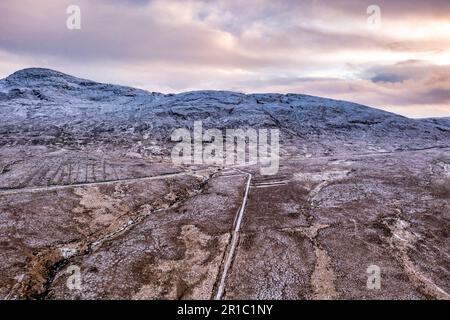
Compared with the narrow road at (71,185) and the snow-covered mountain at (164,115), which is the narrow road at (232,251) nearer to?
the narrow road at (71,185)

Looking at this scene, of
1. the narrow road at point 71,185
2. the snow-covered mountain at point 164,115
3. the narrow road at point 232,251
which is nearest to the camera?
the narrow road at point 232,251

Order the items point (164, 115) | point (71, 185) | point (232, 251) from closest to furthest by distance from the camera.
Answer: point (232, 251), point (71, 185), point (164, 115)

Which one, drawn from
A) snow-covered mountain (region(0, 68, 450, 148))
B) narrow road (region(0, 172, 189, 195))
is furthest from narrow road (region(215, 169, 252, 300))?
snow-covered mountain (region(0, 68, 450, 148))

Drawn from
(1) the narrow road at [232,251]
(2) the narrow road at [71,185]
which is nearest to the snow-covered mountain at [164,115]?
(2) the narrow road at [71,185]

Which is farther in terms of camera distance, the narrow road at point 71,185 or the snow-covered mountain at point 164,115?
the snow-covered mountain at point 164,115

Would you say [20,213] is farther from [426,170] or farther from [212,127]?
[212,127]

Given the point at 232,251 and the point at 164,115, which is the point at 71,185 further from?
the point at 164,115

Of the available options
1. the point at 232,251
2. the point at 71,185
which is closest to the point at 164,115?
the point at 71,185

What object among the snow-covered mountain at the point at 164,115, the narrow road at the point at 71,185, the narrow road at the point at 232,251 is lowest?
the narrow road at the point at 232,251
